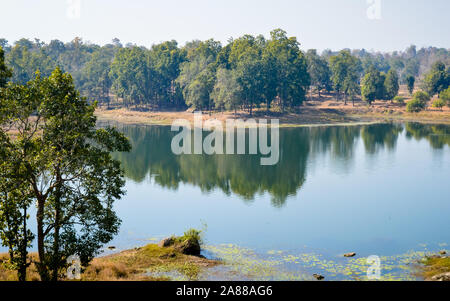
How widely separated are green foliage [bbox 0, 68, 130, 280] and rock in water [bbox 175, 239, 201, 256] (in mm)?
8372

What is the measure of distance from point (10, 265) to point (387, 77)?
13095cm

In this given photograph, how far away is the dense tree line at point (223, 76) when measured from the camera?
111 m

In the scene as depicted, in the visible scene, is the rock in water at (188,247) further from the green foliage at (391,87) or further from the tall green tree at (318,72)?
the tall green tree at (318,72)

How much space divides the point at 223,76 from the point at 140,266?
83.4 m

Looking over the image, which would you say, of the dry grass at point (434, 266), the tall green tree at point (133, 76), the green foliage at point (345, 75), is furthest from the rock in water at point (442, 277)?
the tall green tree at point (133, 76)

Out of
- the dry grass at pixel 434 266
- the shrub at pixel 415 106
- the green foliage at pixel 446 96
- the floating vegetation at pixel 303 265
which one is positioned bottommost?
the floating vegetation at pixel 303 265

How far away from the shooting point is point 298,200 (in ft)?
155

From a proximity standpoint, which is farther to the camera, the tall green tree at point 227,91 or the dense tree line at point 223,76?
the dense tree line at point 223,76

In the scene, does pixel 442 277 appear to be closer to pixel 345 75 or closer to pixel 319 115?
pixel 319 115

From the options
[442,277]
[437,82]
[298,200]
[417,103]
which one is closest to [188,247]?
[442,277]

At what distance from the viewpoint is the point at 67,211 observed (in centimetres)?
2350

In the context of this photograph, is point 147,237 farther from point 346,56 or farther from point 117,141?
point 346,56

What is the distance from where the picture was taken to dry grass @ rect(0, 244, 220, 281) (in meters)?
25.3

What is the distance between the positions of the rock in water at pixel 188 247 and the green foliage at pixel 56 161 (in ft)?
27.5
